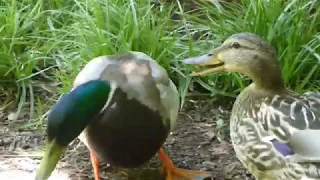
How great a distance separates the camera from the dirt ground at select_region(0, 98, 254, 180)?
3441 mm

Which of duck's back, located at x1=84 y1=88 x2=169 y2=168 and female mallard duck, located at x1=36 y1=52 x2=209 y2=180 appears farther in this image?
duck's back, located at x1=84 y1=88 x2=169 y2=168

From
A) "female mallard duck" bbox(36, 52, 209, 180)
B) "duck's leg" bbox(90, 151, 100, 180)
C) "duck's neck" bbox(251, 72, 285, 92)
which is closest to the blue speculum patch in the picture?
"duck's neck" bbox(251, 72, 285, 92)

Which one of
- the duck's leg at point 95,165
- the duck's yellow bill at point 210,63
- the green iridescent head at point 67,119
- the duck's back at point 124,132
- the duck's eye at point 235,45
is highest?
the duck's eye at point 235,45

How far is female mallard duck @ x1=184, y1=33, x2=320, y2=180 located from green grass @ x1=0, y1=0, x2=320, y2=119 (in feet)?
2.38

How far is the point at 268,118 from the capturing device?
289 centimetres

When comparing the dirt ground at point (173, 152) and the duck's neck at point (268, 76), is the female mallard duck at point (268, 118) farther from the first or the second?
the dirt ground at point (173, 152)

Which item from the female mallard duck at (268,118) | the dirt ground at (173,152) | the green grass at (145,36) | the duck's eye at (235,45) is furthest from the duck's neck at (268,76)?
the green grass at (145,36)

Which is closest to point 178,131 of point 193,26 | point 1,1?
point 193,26

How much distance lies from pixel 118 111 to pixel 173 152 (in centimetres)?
63

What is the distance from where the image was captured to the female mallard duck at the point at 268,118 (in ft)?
9.04

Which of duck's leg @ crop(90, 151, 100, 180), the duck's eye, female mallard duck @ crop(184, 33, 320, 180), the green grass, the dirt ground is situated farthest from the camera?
the green grass

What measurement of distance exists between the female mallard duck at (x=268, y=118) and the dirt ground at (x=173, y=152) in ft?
1.56

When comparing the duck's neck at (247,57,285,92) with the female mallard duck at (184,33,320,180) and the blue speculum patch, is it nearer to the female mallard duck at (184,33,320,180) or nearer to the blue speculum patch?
the female mallard duck at (184,33,320,180)

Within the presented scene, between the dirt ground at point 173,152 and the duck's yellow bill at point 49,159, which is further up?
the duck's yellow bill at point 49,159
